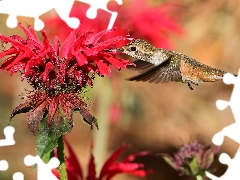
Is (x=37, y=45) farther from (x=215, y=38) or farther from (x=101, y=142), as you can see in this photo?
(x=215, y=38)

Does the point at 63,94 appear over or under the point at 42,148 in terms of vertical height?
over

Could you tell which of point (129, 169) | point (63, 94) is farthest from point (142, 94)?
point (63, 94)

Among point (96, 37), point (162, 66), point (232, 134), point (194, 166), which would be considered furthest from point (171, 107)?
point (96, 37)

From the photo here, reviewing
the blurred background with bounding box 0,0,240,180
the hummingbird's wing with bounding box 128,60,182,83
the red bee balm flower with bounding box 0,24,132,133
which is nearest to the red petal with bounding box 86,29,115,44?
the red bee balm flower with bounding box 0,24,132,133

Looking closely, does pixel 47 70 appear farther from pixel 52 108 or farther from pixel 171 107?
pixel 171 107

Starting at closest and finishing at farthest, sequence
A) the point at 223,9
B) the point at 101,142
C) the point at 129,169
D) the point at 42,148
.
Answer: the point at 42,148 < the point at 129,169 < the point at 101,142 < the point at 223,9

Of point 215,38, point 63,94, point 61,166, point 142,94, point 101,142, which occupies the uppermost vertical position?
point 215,38

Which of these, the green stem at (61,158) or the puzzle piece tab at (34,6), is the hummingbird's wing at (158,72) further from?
the puzzle piece tab at (34,6)

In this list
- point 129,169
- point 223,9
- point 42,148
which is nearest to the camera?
point 42,148
